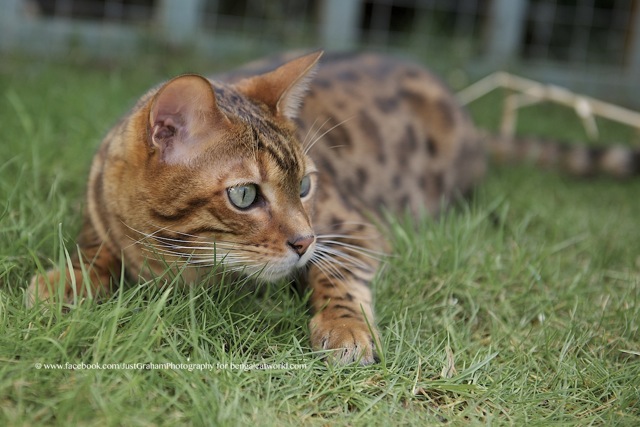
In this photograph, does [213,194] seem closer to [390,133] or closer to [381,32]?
[390,133]

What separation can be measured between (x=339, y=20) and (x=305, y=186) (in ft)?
13.9

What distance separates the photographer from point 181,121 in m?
1.92

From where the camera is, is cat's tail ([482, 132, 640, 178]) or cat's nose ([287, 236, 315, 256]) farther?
cat's tail ([482, 132, 640, 178])

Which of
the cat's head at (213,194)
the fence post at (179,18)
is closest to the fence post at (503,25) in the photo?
the fence post at (179,18)

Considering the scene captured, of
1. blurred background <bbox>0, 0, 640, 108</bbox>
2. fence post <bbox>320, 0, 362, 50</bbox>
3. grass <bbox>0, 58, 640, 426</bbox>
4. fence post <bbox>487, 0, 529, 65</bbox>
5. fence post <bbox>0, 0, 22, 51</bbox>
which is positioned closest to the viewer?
grass <bbox>0, 58, 640, 426</bbox>

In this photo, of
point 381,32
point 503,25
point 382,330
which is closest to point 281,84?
point 382,330

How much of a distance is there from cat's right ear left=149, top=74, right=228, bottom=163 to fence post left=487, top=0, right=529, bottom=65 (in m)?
4.89

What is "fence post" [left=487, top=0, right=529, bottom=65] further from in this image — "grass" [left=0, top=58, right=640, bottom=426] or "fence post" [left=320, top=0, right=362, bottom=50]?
"grass" [left=0, top=58, right=640, bottom=426]

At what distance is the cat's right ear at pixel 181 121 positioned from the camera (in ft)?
6.10

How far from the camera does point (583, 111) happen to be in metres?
3.67

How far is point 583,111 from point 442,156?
2.67 feet

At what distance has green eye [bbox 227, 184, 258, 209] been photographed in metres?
1.91

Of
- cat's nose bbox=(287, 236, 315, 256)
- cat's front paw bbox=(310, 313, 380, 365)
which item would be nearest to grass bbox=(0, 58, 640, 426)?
cat's front paw bbox=(310, 313, 380, 365)

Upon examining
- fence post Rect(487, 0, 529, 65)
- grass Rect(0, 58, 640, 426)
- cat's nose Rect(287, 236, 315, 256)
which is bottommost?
grass Rect(0, 58, 640, 426)
